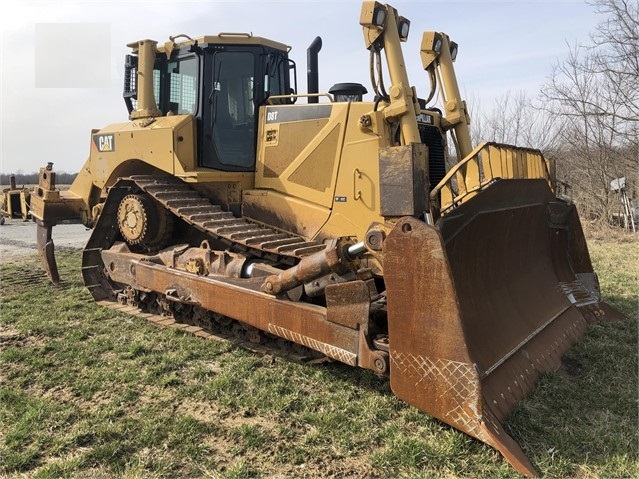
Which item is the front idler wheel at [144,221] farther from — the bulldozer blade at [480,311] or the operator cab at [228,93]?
the bulldozer blade at [480,311]

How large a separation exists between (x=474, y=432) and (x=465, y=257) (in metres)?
1.23

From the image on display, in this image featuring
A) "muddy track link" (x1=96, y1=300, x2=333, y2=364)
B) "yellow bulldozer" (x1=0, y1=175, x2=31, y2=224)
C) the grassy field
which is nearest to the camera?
the grassy field

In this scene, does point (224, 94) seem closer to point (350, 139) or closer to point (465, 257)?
point (350, 139)

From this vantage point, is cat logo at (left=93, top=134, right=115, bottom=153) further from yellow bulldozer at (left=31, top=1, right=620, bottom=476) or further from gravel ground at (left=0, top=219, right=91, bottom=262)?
gravel ground at (left=0, top=219, right=91, bottom=262)

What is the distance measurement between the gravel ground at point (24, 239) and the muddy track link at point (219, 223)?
21.3ft

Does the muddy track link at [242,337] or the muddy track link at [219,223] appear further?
the muddy track link at [219,223]

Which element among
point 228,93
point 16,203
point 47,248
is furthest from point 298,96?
point 16,203

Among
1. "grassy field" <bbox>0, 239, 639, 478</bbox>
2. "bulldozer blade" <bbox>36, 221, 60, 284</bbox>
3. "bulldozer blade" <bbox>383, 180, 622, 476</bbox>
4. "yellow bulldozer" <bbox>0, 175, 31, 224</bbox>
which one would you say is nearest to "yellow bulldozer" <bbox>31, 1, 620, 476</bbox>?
"bulldozer blade" <bbox>383, 180, 622, 476</bbox>

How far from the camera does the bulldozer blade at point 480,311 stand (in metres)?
2.96

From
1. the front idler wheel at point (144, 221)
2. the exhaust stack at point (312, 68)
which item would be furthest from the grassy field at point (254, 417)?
the exhaust stack at point (312, 68)

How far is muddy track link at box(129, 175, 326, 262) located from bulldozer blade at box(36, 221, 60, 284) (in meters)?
2.40

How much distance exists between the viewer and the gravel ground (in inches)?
457

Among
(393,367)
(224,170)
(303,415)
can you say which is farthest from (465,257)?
(224,170)

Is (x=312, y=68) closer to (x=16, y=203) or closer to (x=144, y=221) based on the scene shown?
(x=144, y=221)
